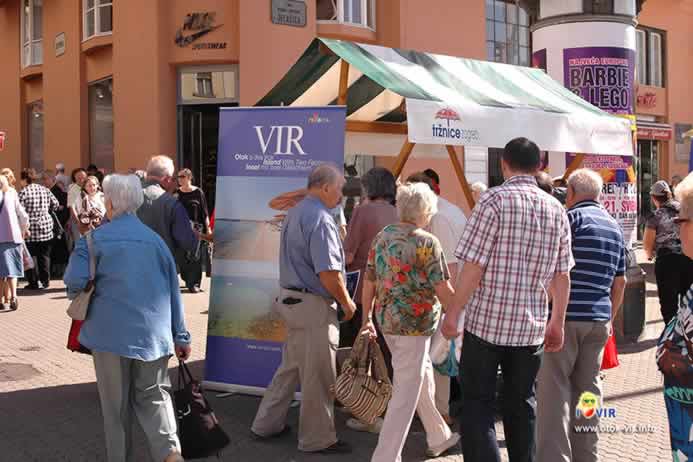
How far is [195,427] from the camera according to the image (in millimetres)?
4766

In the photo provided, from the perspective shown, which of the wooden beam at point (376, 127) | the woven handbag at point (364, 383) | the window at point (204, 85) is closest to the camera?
the woven handbag at point (364, 383)

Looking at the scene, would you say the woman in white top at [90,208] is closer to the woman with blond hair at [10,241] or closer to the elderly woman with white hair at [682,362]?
the woman with blond hair at [10,241]

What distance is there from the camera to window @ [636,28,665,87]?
87.9 ft

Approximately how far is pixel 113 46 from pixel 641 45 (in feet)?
55.4

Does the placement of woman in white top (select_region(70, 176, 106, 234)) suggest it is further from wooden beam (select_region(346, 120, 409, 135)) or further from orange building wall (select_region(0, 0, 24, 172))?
orange building wall (select_region(0, 0, 24, 172))

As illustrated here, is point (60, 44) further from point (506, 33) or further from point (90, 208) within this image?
point (90, 208)

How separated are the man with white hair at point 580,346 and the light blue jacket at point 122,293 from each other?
2.24 metres

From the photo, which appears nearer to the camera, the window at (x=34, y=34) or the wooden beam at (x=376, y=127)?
the wooden beam at (x=376, y=127)

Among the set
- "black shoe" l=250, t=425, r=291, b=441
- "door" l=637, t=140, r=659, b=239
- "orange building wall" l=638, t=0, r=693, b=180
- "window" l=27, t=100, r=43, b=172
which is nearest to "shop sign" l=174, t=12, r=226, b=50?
"window" l=27, t=100, r=43, b=172

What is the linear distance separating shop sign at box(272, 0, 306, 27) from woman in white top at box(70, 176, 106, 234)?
6433mm

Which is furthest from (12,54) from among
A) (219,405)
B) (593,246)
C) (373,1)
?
(593,246)

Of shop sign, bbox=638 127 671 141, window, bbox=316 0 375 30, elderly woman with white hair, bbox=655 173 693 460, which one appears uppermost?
window, bbox=316 0 375 30

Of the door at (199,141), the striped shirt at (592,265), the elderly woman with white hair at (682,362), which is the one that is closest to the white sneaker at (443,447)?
the striped shirt at (592,265)

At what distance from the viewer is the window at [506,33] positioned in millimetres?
23000
